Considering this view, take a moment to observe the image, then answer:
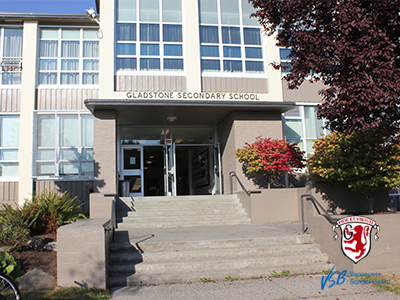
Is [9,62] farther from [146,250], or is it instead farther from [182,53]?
[146,250]

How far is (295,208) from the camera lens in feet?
38.0

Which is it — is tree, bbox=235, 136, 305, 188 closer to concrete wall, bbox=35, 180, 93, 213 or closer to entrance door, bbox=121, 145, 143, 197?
entrance door, bbox=121, 145, 143, 197

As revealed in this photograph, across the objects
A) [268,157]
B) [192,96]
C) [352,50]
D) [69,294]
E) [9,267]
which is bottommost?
[69,294]

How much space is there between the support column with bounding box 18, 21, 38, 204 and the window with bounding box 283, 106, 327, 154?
34.1 ft

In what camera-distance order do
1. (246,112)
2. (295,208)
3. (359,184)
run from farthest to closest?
(246,112), (295,208), (359,184)

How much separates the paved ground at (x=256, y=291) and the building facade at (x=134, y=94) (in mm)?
6626

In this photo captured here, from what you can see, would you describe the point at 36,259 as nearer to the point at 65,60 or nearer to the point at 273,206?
the point at 273,206

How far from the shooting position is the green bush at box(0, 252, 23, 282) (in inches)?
227

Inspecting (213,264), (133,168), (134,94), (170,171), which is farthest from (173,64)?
(213,264)

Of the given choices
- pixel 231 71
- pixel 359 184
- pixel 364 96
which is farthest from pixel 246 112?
pixel 364 96

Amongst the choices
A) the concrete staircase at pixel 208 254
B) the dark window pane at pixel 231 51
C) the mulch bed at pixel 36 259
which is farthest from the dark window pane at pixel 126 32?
the mulch bed at pixel 36 259

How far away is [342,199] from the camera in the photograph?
11062mm

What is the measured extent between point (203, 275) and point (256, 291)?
107 cm

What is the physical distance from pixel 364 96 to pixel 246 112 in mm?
7330
